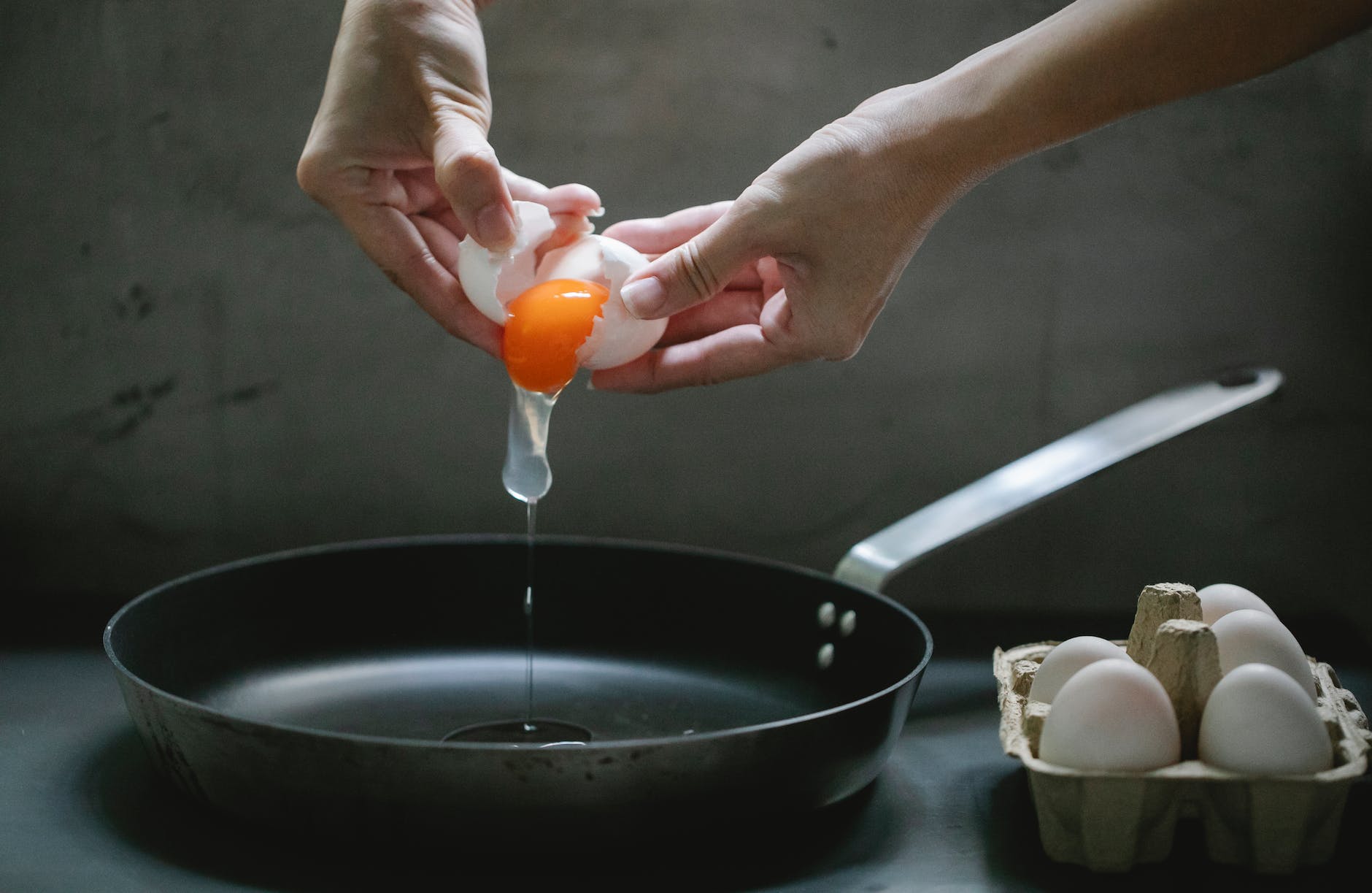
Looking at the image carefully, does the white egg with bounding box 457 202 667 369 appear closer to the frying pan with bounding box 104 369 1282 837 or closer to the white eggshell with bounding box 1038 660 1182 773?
the frying pan with bounding box 104 369 1282 837

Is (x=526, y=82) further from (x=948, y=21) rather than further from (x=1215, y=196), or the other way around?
(x=1215, y=196)

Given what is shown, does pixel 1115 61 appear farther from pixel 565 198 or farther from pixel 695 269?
pixel 565 198

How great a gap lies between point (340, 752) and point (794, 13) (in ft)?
3.17

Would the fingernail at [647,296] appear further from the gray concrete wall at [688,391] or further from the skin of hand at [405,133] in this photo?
the gray concrete wall at [688,391]

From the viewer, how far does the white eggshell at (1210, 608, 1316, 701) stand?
0.84 metres

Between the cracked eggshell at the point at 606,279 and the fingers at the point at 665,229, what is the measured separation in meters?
0.07

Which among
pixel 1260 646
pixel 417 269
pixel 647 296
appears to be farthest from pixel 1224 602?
pixel 417 269

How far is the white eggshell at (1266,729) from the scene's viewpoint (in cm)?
76

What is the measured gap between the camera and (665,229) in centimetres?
123

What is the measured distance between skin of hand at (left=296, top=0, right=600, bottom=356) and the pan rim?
220mm

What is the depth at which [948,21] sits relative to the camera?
1367 millimetres

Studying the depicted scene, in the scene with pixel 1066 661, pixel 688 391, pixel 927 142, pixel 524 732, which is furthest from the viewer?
pixel 688 391

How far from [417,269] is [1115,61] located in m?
0.66

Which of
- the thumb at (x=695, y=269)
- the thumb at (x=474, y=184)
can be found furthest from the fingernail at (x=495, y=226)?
the thumb at (x=695, y=269)
